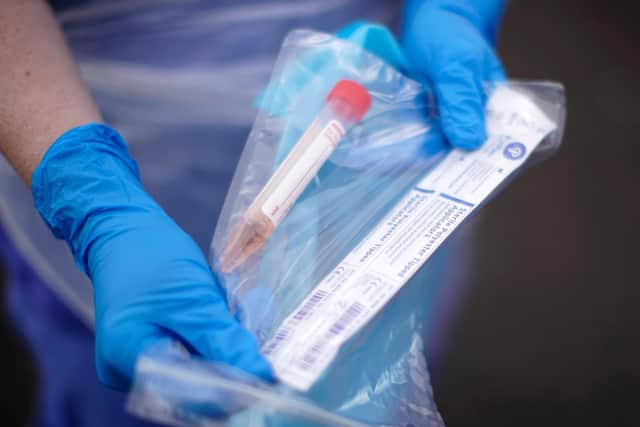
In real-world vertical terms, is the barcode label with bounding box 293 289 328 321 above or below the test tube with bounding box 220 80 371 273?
below

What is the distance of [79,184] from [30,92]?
12cm

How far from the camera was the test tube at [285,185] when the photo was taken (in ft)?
1.49

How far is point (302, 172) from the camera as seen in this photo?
0.47 m

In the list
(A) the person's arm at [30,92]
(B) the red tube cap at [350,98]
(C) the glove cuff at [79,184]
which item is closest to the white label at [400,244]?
(B) the red tube cap at [350,98]

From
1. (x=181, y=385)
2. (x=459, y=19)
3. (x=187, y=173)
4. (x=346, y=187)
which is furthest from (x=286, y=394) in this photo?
(x=459, y=19)

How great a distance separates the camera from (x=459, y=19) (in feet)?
2.19

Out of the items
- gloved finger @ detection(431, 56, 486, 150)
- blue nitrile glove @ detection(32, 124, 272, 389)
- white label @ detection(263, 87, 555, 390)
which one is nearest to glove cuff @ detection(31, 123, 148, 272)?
blue nitrile glove @ detection(32, 124, 272, 389)

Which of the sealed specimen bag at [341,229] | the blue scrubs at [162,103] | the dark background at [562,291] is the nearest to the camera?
the sealed specimen bag at [341,229]

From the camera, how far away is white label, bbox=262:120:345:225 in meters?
0.45

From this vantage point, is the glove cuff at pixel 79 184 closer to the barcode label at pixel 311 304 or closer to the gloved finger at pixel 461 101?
the barcode label at pixel 311 304

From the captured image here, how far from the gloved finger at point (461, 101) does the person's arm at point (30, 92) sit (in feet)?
1.25

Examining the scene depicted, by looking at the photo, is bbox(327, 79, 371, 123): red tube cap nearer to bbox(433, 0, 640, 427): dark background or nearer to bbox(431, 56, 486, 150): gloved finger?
bbox(431, 56, 486, 150): gloved finger

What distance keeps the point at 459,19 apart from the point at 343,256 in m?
0.40

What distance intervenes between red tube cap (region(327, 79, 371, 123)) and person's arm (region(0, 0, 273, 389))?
0.21 meters
